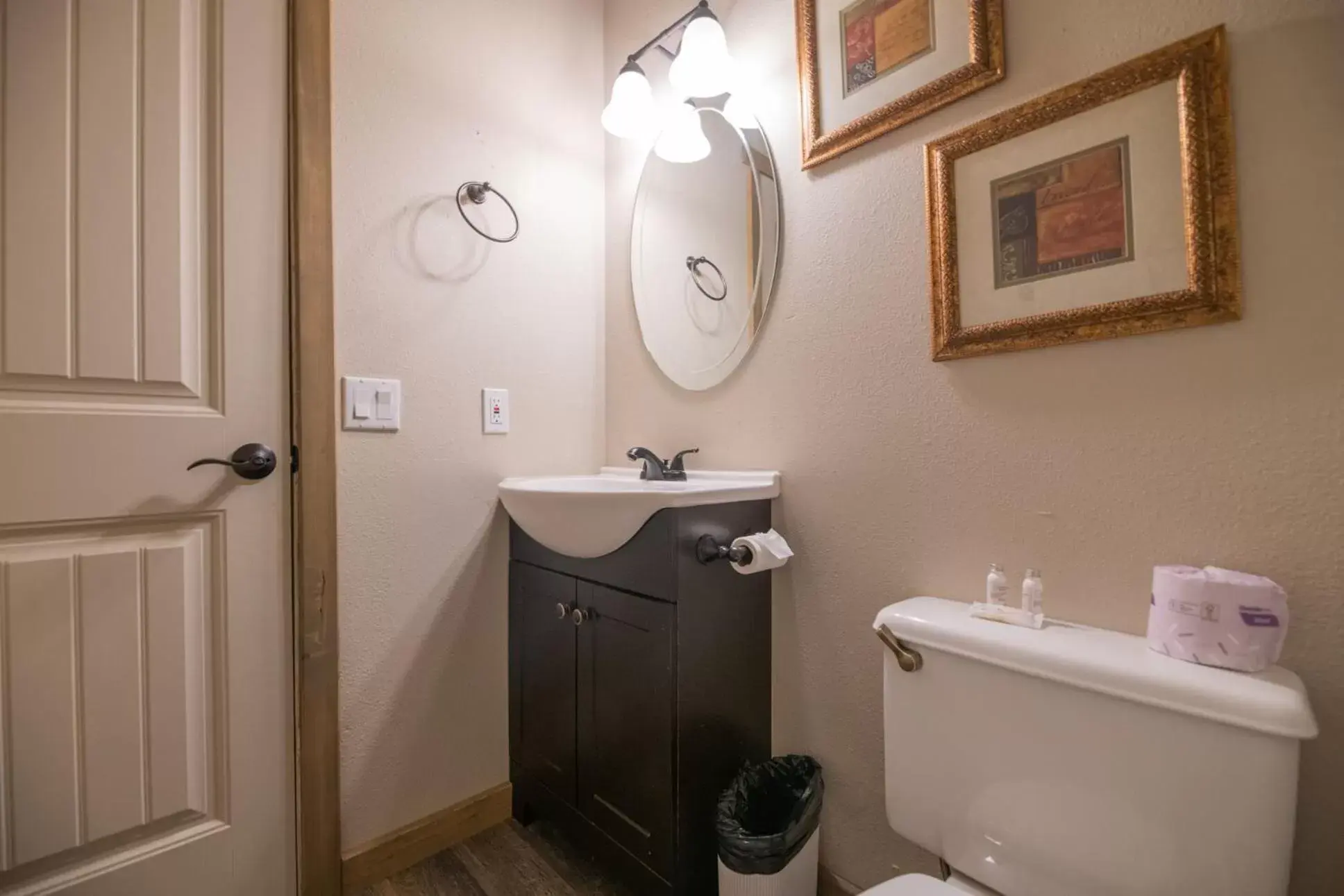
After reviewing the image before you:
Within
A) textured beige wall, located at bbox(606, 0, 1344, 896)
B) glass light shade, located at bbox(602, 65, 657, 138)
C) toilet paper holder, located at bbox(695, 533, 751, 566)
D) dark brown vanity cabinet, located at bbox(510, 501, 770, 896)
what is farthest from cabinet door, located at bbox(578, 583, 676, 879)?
glass light shade, located at bbox(602, 65, 657, 138)

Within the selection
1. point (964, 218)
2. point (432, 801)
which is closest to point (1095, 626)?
point (964, 218)

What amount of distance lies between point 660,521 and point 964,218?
0.75 metres

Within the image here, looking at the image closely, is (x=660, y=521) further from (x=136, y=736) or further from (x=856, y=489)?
(x=136, y=736)

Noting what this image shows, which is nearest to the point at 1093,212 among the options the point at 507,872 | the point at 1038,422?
the point at 1038,422

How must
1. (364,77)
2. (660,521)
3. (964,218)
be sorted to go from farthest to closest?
A: 1. (364,77)
2. (660,521)
3. (964,218)

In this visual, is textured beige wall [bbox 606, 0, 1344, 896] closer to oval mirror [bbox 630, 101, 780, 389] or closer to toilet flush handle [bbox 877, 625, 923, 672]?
oval mirror [bbox 630, 101, 780, 389]

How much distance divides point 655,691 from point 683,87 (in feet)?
4.31

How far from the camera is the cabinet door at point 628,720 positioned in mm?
1078

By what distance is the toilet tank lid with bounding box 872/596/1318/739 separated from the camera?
61cm

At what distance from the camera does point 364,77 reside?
4.15 feet

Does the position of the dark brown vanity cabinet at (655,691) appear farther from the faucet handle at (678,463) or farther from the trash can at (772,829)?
the faucet handle at (678,463)

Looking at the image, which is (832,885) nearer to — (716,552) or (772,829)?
(772,829)

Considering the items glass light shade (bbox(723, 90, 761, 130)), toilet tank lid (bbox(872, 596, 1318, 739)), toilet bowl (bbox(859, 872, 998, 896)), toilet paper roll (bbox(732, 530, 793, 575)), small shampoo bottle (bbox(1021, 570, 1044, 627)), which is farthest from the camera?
glass light shade (bbox(723, 90, 761, 130))

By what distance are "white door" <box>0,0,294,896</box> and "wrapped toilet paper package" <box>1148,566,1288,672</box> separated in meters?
1.47
